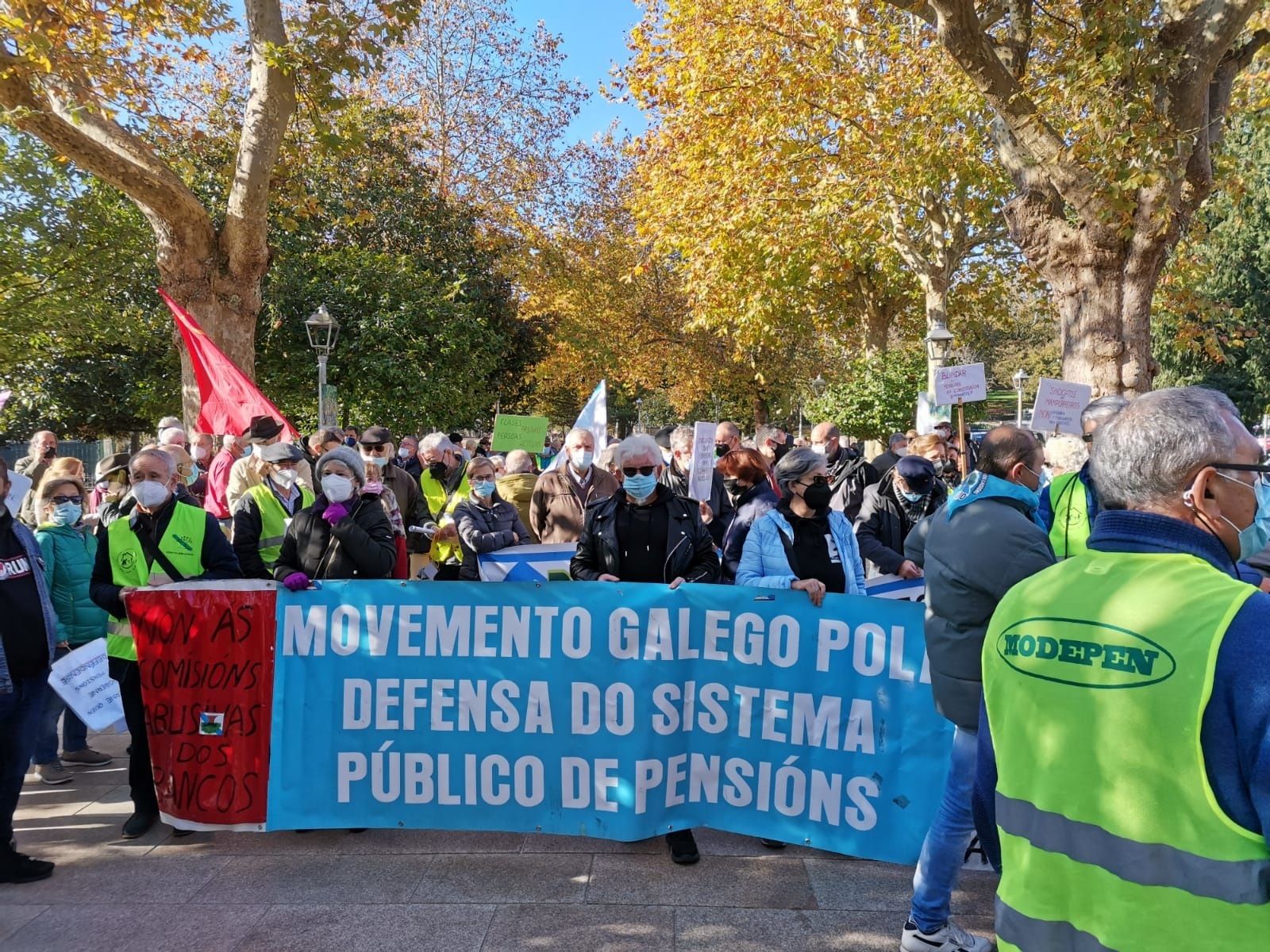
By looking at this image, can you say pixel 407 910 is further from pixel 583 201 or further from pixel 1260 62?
pixel 583 201

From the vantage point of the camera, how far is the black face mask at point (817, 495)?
13.9 ft

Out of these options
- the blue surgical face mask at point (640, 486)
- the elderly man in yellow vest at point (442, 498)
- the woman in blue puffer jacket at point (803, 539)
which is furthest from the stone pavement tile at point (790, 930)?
the elderly man in yellow vest at point (442, 498)

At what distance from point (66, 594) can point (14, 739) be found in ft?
4.91

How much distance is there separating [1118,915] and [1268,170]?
36.8 m

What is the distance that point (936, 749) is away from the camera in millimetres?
3693

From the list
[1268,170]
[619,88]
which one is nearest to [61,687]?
[619,88]

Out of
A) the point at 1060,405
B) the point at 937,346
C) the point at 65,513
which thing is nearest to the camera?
the point at 65,513

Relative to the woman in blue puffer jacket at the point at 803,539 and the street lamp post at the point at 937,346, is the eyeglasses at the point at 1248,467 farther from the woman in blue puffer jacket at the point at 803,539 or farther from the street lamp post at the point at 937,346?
the street lamp post at the point at 937,346

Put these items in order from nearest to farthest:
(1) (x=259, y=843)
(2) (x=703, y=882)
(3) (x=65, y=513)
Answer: (2) (x=703, y=882), (1) (x=259, y=843), (3) (x=65, y=513)

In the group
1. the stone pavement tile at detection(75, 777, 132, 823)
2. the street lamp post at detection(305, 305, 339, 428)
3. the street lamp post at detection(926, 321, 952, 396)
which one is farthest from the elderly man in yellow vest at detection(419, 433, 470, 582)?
the street lamp post at detection(926, 321, 952, 396)

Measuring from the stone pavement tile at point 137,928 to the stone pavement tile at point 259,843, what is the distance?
1.55ft

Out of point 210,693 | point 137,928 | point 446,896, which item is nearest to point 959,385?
point 446,896

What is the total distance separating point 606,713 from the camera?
12.8ft

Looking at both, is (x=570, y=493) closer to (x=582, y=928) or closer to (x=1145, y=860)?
(x=582, y=928)
